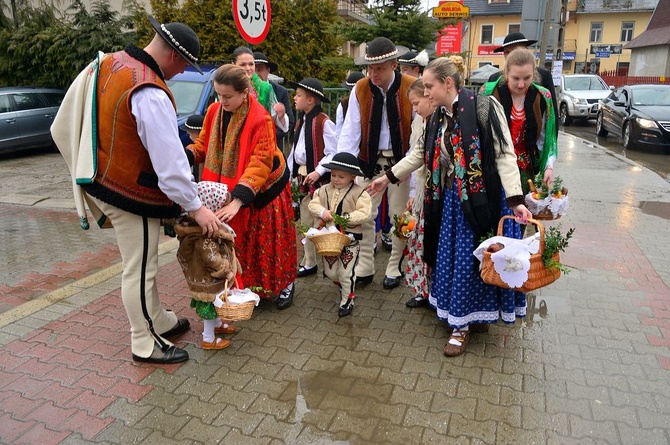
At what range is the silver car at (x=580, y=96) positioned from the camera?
63.6ft

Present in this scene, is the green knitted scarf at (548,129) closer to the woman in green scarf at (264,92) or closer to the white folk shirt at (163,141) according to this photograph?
the woman in green scarf at (264,92)

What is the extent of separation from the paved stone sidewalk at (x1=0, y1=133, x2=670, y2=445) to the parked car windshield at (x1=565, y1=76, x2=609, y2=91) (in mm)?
17717

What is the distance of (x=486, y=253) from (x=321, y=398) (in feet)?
4.19

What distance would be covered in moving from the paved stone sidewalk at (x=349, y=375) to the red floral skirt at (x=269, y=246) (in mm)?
288

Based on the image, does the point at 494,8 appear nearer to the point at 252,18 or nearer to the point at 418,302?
the point at 252,18

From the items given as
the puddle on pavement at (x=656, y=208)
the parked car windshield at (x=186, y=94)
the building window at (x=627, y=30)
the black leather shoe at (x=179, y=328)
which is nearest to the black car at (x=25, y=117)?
the parked car windshield at (x=186, y=94)

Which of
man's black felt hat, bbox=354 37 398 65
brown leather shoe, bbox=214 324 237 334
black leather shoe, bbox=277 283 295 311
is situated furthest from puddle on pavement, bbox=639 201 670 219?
brown leather shoe, bbox=214 324 237 334

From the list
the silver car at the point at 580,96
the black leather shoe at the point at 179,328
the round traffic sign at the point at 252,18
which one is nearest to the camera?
the black leather shoe at the point at 179,328

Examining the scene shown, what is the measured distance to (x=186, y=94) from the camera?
8695 mm

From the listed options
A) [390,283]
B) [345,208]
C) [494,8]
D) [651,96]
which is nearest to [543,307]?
[390,283]

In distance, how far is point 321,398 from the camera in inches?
123

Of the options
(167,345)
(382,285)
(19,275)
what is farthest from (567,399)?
(19,275)

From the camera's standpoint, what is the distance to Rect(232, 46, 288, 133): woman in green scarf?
4.90 meters

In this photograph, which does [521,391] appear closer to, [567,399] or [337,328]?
[567,399]
